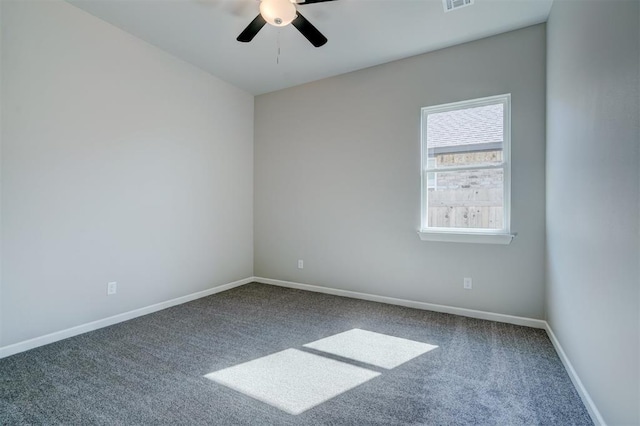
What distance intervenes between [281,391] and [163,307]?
2.20 metres

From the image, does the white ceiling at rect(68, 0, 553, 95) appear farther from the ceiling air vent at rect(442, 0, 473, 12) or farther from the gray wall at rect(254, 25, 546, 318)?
the gray wall at rect(254, 25, 546, 318)

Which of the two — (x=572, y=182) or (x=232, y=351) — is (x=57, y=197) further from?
(x=572, y=182)

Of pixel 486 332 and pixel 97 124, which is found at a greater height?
pixel 97 124

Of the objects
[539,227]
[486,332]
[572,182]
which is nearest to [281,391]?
[486,332]

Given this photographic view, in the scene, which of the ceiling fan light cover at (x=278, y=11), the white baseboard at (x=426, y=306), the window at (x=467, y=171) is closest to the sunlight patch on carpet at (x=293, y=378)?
the white baseboard at (x=426, y=306)

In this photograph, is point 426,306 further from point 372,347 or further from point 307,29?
point 307,29

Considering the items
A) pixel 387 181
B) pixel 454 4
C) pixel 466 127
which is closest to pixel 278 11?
pixel 454 4

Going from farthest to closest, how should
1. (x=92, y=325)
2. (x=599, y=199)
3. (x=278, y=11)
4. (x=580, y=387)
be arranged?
1. (x=92, y=325)
2. (x=278, y=11)
3. (x=580, y=387)
4. (x=599, y=199)

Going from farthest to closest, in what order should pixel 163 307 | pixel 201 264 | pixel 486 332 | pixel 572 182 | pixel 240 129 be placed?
pixel 240 129
pixel 201 264
pixel 163 307
pixel 486 332
pixel 572 182

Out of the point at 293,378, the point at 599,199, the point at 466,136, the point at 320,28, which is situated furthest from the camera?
the point at 466,136

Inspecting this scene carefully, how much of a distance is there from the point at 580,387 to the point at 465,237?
157 cm

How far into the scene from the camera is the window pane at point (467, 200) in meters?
3.17

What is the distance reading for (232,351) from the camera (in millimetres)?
2488

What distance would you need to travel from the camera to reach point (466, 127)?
131 inches
